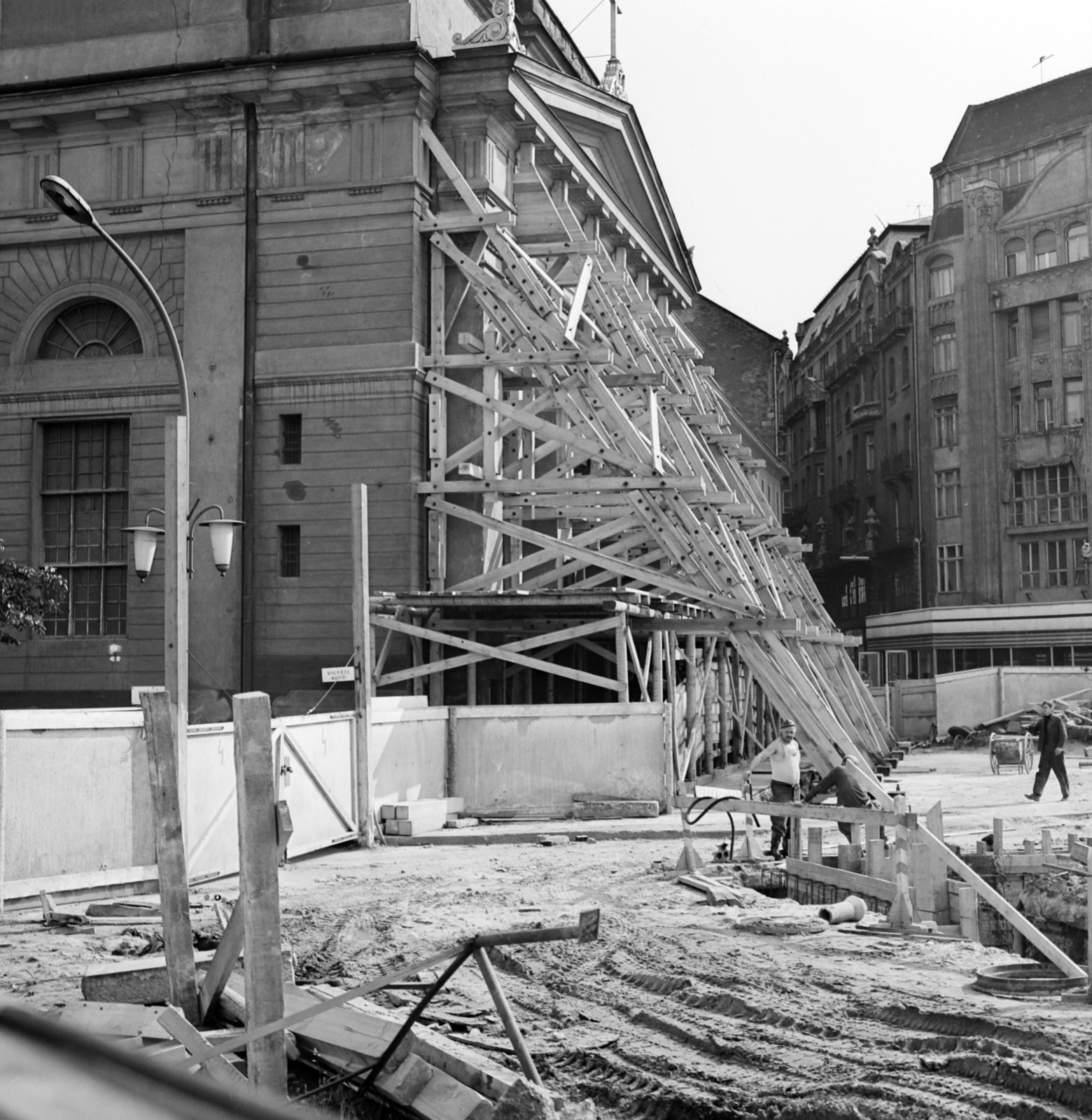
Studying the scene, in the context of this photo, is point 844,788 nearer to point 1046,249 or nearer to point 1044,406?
point 1044,406

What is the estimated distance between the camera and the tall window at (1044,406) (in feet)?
179

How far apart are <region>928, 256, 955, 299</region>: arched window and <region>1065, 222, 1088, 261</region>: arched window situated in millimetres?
4664

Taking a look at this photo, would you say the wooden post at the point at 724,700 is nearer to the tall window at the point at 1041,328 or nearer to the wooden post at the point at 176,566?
the wooden post at the point at 176,566

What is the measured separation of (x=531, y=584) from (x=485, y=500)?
1.79m

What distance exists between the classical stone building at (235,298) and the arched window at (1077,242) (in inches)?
1194

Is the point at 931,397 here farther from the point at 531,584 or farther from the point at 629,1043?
the point at 629,1043

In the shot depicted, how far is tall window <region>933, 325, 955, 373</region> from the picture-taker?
57.7 meters

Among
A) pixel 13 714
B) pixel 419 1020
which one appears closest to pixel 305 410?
pixel 13 714

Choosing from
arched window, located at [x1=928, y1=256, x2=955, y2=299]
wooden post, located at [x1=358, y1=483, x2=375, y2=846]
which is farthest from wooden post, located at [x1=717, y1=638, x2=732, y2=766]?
arched window, located at [x1=928, y1=256, x2=955, y2=299]

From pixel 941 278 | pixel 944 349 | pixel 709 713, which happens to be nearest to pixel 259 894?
pixel 709 713

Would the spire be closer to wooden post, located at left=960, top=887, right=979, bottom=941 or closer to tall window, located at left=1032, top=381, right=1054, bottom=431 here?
tall window, located at left=1032, top=381, right=1054, bottom=431

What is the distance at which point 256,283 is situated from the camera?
93.7 ft

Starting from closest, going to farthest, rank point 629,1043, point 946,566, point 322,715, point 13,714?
1. point 629,1043
2. point 13,714
3. point 322,715
4. point 946,566

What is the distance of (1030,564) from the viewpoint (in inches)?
2174
